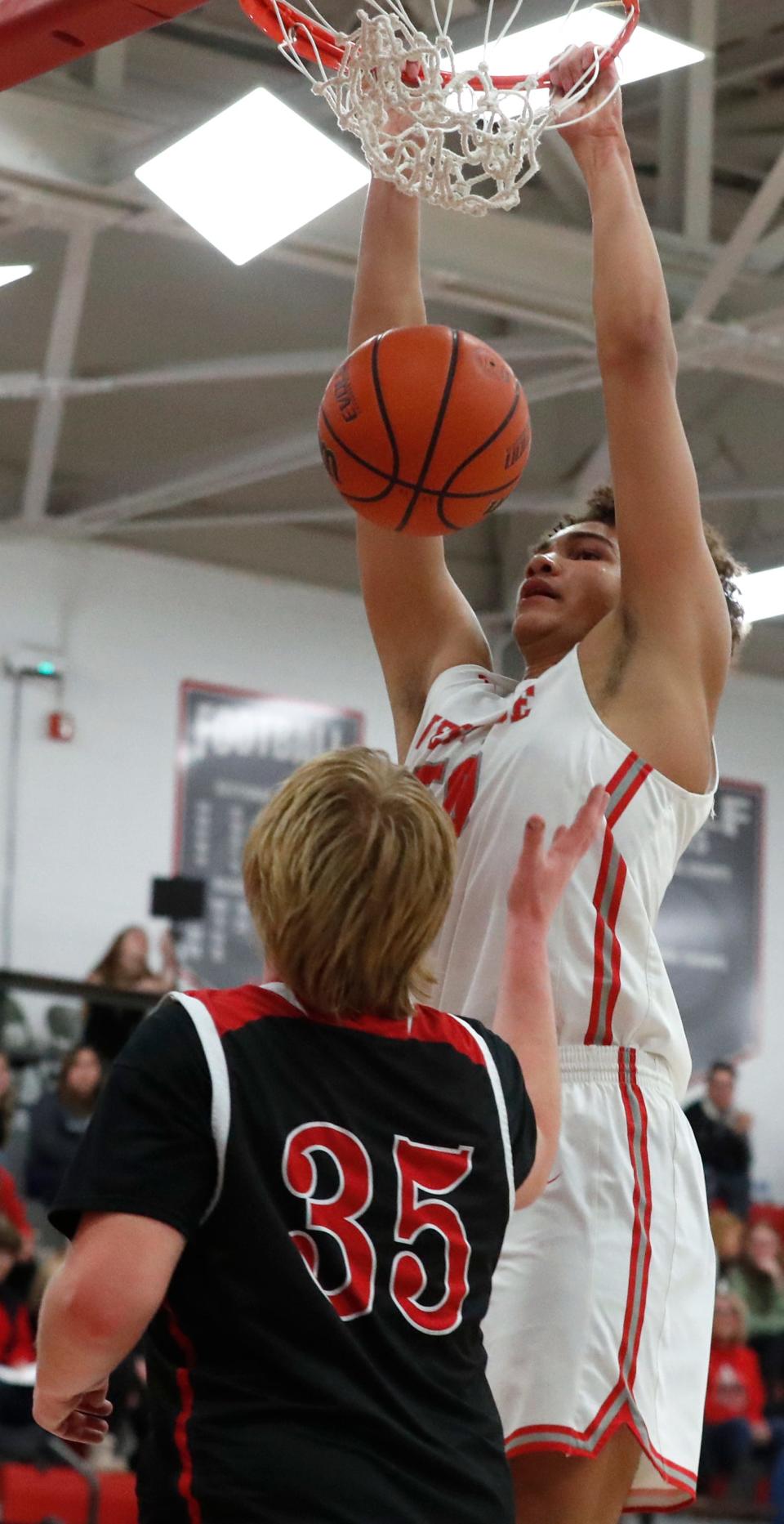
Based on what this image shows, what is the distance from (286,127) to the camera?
7840mm

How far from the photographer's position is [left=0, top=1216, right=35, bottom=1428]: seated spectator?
782 cm

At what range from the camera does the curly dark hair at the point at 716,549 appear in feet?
11.2

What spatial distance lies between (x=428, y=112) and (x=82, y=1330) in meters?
2.40

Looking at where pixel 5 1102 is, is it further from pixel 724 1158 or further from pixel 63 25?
pixel 63 25

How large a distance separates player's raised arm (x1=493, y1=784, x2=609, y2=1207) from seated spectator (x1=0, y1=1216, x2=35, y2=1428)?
6024 millimetres

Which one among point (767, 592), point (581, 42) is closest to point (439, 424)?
point (581, 42)

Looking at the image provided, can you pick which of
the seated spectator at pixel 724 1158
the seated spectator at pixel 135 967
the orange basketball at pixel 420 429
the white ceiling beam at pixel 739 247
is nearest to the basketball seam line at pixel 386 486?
the orange basketball at pixel 420 429

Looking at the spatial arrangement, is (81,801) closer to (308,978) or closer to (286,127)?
(286,127)

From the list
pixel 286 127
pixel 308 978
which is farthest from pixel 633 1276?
pixel 286 127

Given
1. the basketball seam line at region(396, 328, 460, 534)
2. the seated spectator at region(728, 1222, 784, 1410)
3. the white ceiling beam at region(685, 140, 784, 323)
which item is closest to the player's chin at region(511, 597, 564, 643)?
the basketball seam line at region(396, 328, 460, 534)

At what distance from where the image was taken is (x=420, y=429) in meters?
3.20

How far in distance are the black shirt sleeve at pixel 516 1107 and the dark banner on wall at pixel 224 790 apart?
10154mm

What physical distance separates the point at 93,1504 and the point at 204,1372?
6.06 meters

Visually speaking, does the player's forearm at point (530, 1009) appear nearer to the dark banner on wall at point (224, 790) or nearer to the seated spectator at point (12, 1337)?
the seated spectator at point (12, 1337)
